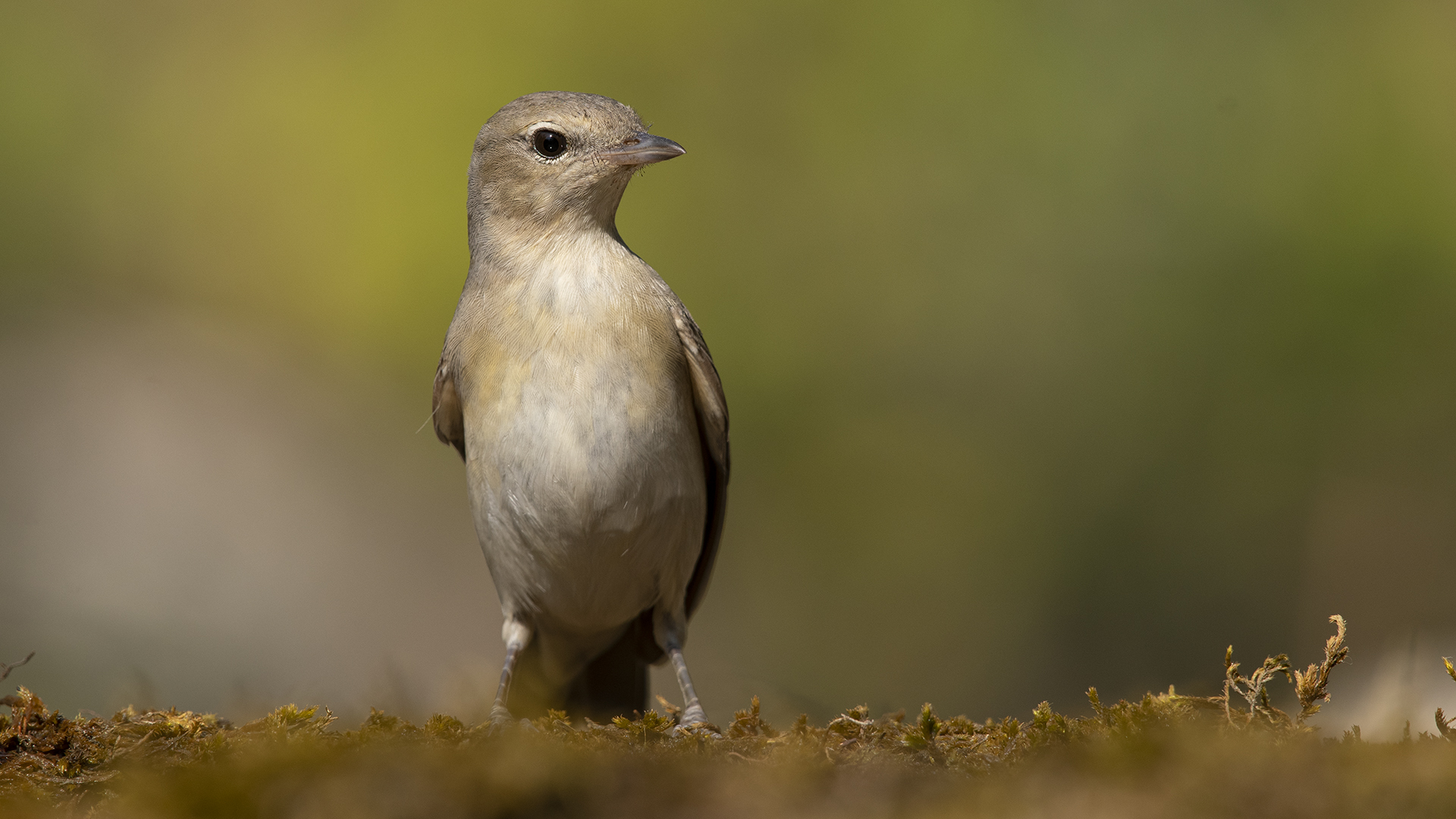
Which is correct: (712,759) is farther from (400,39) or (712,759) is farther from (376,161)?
(400,39)

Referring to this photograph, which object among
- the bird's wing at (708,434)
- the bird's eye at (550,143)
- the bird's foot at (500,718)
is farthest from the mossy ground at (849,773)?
the bird's eye at (550,143)

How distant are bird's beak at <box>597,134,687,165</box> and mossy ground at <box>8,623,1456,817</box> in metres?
2.77

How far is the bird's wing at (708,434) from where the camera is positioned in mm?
4914

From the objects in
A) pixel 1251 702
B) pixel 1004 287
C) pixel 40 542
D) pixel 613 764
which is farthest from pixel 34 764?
pixel 1004 287

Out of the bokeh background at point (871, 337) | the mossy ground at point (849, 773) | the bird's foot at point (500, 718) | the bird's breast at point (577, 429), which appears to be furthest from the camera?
the bokeh background at point (871, 337)

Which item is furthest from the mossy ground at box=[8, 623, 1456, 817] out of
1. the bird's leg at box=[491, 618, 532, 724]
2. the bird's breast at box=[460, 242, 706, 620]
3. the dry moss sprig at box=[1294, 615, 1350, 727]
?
the bird's leg at box=[491, 618, 532, 724]

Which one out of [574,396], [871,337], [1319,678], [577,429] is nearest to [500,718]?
[577,429]

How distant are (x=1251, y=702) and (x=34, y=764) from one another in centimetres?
350

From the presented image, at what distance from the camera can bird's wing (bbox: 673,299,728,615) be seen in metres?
4.91

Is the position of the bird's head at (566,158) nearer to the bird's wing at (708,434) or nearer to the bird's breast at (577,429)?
the bird's breast at (577,429)

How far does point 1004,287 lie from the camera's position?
10086 mm

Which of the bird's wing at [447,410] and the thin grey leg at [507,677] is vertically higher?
the bird's wing at [447,410]

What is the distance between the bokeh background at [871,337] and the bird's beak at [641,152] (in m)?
5.03

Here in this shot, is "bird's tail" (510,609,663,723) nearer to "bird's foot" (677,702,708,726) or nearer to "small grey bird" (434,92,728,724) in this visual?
"small grey bird" (434,92,728,724)
